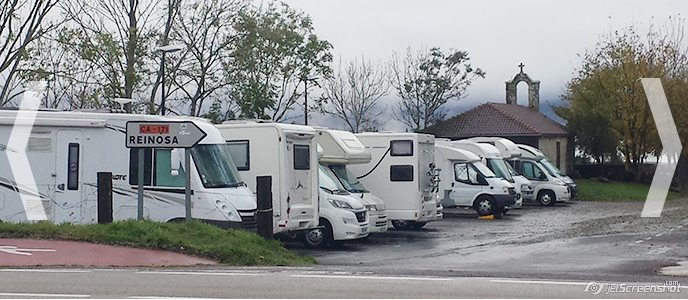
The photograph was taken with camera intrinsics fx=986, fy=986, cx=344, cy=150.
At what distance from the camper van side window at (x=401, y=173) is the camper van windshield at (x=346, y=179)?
5.20 ft

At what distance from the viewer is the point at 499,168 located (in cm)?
3522

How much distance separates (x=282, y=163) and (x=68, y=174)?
171 inches

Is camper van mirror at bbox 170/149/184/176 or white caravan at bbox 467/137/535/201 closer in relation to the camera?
camper van mirror at bbox 170/149/184/176

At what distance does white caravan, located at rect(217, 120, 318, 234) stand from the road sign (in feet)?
9.64

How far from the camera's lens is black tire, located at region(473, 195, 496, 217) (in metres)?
33.3

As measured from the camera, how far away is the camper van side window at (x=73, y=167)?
64.4ft

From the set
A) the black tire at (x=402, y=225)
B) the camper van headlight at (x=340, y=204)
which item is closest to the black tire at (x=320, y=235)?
the camper van headlight at (x=340, y=204)

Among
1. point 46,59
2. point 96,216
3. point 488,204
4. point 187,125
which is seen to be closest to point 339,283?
point 187,125

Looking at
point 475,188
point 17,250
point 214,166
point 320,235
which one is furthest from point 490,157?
point 17,250

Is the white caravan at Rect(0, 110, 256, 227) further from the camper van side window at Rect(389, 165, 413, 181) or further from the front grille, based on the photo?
the camper van side window at Rect(389, 165, 413, 181)

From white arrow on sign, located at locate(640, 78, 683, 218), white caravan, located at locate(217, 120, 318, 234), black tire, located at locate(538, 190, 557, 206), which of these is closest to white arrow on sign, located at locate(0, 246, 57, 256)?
white caravan, located at locate(217, 120, 318, 234)

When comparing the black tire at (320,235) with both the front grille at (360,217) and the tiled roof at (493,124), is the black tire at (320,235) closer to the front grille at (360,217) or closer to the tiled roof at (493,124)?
the front grille at (360,217)

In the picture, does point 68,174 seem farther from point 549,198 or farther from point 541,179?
point 541,179

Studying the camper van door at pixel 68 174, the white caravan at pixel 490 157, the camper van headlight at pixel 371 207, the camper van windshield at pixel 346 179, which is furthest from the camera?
the white caravan at pixel 490 157
